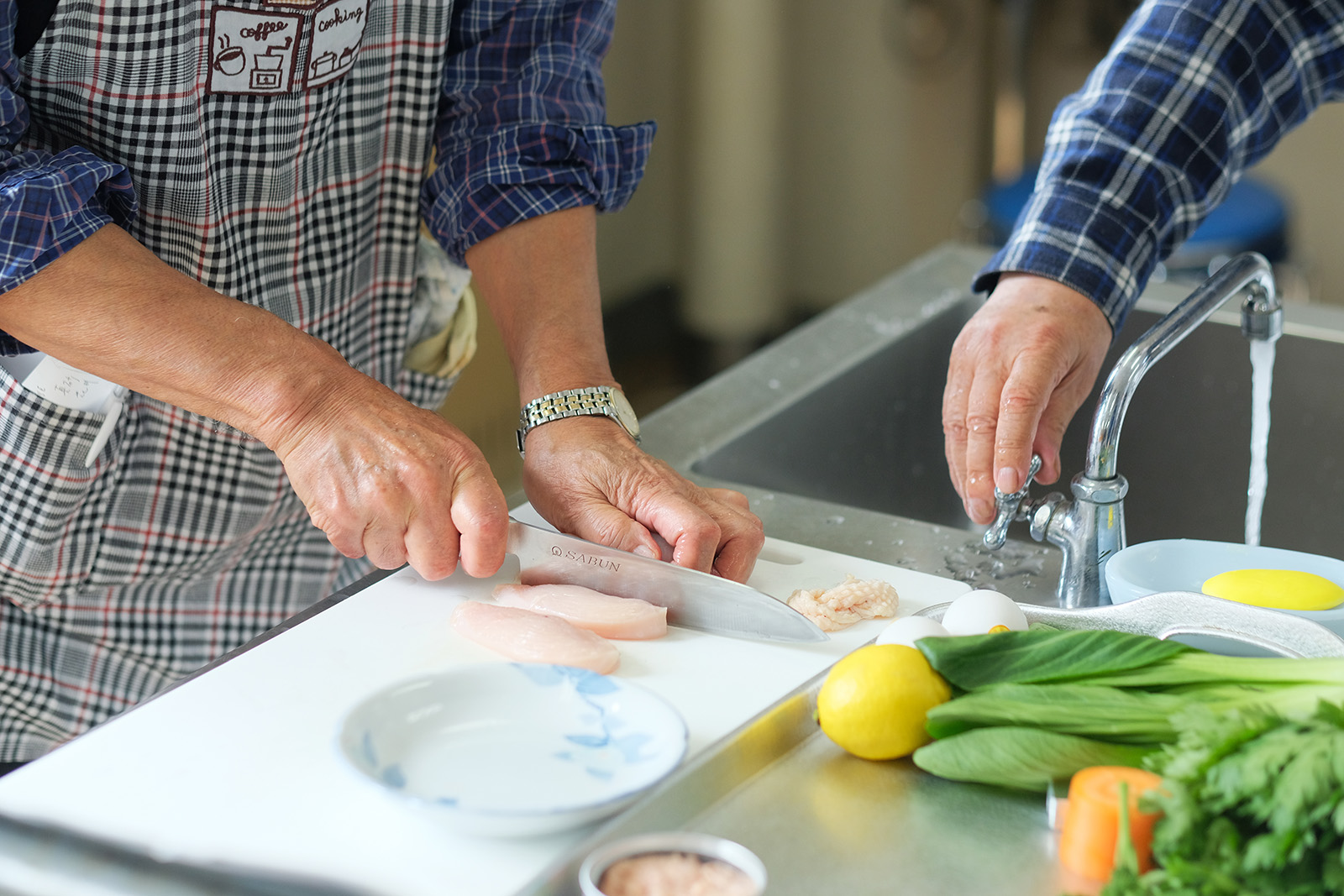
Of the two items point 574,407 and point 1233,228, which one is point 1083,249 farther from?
point 1233,228

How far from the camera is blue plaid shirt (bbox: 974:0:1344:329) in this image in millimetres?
1155

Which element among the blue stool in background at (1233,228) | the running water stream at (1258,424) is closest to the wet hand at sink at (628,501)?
the running water stream at (1258,424)

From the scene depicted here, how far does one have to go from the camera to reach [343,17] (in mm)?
1035

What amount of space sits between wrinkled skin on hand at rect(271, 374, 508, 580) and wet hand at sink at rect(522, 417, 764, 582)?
10 cm

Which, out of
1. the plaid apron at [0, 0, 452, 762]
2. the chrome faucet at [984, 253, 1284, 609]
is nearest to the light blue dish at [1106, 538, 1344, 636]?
the chrome faucet at [984, 253, 1284, 609]

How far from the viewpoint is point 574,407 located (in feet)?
3.48

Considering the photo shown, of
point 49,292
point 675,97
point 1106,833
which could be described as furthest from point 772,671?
point 675,97

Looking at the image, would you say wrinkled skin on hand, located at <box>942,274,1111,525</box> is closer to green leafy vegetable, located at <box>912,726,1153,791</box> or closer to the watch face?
the watch face

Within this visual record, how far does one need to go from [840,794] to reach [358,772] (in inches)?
10.0

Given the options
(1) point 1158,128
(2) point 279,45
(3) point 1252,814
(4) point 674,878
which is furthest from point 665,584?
(1) point 1158,128

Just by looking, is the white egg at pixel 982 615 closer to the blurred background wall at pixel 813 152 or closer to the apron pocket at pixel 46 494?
the apron pocket at pixel 46 494

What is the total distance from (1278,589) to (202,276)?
829mm

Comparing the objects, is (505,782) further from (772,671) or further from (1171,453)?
(1171,453)

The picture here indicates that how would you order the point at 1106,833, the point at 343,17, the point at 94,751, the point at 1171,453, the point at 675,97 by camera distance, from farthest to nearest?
the point at 675,97, the point at 1171,453, the point at 343,17, the point at 94,751, the point at 1106,833
